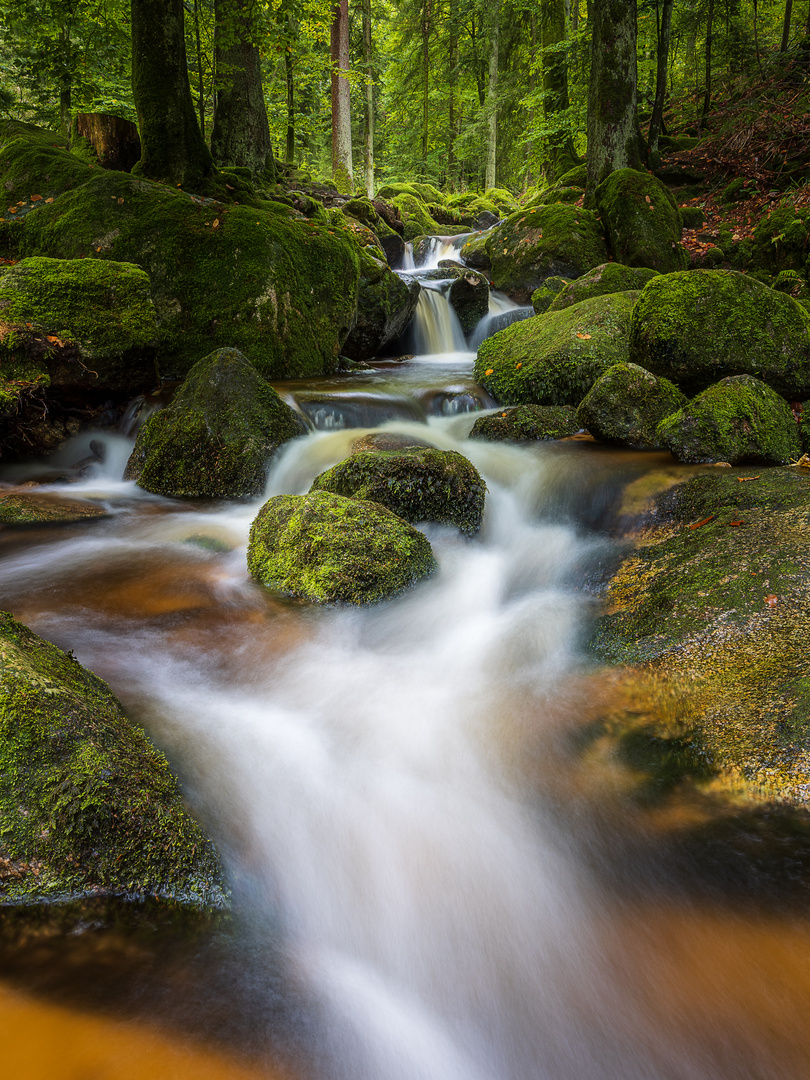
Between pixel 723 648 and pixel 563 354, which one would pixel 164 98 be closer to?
pixel 563 354

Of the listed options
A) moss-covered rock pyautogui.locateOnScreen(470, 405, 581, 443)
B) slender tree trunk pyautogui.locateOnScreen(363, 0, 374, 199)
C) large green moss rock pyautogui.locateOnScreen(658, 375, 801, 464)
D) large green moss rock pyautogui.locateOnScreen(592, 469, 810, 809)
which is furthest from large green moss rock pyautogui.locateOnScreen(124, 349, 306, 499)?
slender tree trunk pyautogui.locateOnScreen(363, 0, 374, 199)

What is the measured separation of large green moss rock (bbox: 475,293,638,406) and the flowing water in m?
3.17

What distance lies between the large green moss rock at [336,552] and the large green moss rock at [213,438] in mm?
1754

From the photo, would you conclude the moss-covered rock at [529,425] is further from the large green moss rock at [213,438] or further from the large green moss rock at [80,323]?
the large green moss rock at [80,323]

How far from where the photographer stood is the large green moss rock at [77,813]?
6.09ft

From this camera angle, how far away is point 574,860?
239 cm

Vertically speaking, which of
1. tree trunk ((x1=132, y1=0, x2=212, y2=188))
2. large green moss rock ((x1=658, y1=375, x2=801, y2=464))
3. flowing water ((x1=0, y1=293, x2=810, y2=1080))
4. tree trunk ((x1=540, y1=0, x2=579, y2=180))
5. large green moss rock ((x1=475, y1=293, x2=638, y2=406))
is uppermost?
tree trunk ((x1=540, y1=0, x2=579, y2=180))

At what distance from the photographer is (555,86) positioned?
15.8 metres

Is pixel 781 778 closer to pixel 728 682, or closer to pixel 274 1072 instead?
pixel 728 682

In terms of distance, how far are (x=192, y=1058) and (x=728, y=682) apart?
7.98 ft

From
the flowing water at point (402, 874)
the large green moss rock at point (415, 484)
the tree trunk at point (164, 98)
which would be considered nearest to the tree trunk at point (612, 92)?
the tree trunk at point (164, 98)

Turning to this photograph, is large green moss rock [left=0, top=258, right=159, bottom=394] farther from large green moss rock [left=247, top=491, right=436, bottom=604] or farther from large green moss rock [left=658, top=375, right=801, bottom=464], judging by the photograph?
large green moss rock [left=658, top=375, right=801, bottom=464]

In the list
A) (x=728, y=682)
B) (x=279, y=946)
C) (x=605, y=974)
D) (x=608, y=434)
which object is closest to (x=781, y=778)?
(x=728, y=682)

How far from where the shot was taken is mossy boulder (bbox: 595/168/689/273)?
1128 centimetres
